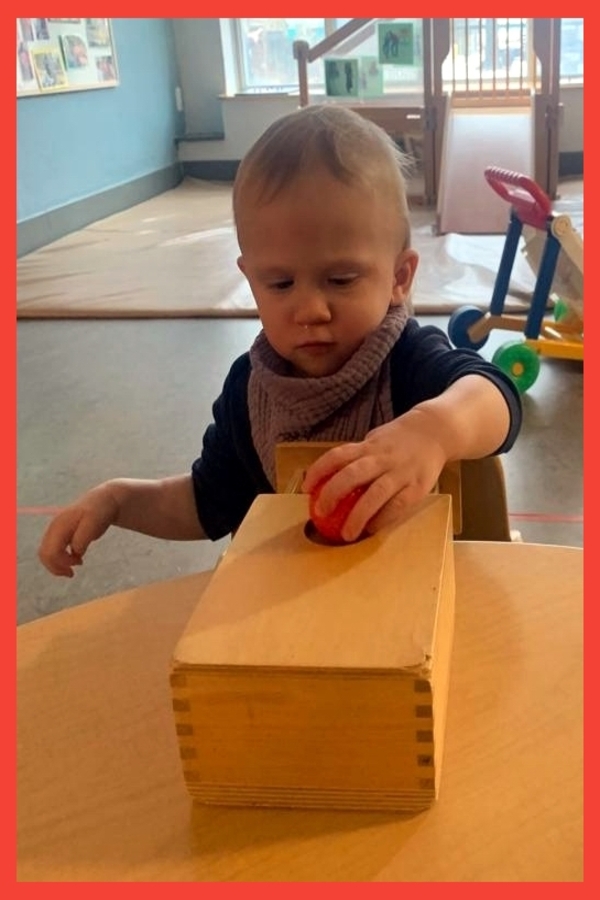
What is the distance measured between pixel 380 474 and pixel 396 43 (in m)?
4.42

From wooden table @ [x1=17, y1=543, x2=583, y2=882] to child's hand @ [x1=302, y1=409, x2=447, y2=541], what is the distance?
10 cm

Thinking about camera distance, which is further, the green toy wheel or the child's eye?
the green toy wheel

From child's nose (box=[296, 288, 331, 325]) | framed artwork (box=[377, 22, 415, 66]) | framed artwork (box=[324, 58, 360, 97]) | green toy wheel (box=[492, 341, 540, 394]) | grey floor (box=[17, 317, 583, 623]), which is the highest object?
framed artwork (box=[377, 22, 415, 66])

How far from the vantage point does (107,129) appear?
484cm

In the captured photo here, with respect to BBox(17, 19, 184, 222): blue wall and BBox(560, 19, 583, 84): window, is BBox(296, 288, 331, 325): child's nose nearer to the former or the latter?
BBox(17, 19, 184, 222): blue wall

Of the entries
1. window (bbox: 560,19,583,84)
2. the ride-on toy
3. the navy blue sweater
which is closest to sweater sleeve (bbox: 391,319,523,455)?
the navy blue sweater

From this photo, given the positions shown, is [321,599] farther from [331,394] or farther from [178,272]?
[178,272]

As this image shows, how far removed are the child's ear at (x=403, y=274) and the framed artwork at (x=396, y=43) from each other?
13.3ft

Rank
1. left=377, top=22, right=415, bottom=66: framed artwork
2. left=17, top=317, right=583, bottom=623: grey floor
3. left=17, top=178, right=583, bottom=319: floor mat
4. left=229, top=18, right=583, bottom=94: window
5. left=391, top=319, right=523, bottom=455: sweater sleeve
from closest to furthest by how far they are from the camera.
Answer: left=391, top=319, right=523, bottom=455: sweater sleeve → left=17, top=317, right=583, bottom=623: grey floor → left=17, top=178, right=583, bottom=319: floor mat → left=377, top=22, right=415, bottom=66: framed artwork → left=229, top=18, right=583, bottom=94: window

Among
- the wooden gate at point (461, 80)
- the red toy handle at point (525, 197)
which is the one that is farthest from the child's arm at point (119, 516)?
the wooden gate at point (461, 80)

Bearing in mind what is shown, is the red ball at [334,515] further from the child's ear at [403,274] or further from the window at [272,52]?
the window at [272,52]

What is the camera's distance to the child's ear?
2.57ft

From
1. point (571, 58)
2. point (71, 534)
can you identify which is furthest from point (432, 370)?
point (571, 58)

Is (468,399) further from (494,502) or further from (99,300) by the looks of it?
(99,300)
